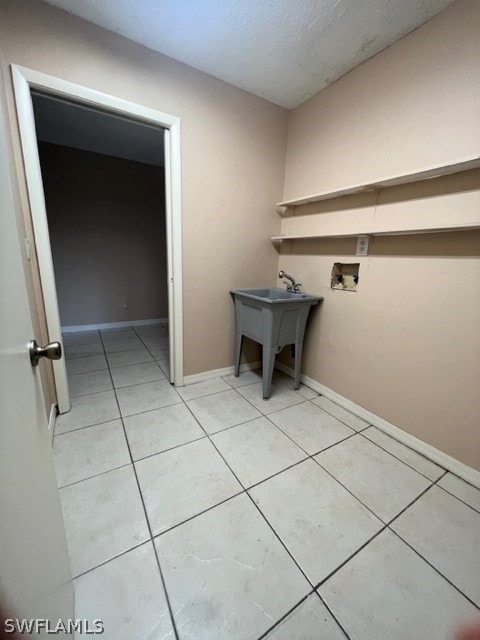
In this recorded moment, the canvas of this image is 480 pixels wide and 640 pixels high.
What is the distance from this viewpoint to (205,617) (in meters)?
0.82

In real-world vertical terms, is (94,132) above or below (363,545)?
above

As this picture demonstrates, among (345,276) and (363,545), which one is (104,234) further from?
(363,545)

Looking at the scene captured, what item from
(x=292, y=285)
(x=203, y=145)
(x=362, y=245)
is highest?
(x=203, y=145)

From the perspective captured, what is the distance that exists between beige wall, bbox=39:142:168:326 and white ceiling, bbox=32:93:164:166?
0.22m

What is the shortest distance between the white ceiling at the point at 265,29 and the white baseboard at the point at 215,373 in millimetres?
2339

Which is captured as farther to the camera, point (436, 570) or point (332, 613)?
point (436, 570)

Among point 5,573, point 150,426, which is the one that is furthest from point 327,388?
point 5,573

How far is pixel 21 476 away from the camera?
1.57 ft

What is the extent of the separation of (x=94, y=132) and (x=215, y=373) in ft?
9.60

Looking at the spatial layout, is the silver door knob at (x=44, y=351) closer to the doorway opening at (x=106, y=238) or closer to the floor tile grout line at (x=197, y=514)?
the floor tile grout line at (x=197, y=514)

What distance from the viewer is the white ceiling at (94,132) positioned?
7.82 ft

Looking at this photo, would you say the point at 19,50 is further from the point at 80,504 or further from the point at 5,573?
the point at 80,504

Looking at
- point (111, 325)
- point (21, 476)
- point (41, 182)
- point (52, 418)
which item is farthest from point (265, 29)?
point (111, 325)

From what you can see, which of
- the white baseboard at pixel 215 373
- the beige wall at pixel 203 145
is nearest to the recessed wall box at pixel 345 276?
the beige wall at pixel 203 145
